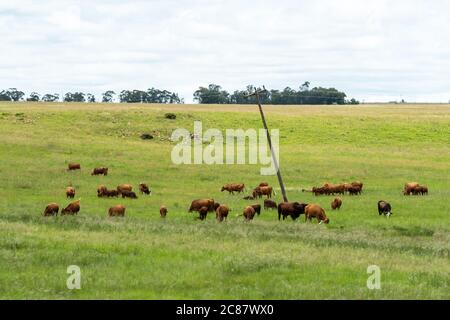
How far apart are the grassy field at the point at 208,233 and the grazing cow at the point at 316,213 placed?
921mm

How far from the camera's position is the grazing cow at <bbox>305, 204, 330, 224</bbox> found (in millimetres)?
29078

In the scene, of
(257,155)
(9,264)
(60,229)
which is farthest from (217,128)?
(9,264)

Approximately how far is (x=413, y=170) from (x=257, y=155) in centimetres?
1402

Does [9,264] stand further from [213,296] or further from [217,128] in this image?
[217,128]

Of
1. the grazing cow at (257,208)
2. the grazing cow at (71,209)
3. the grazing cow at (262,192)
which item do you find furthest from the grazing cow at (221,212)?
the grazing cow at (262,192)

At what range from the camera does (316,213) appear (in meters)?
29.2

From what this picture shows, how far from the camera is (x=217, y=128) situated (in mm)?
79750

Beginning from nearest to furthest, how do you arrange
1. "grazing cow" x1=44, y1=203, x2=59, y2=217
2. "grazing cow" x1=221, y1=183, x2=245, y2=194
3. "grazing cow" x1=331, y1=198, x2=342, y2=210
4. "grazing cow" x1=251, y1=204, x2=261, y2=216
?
"grazing cow" x1=44, y1=203, x2=59, y2=217 → "grazing cow" x1=251, y1=204, x2=261, y2=216 → "grazing cow" x1=331, y1=198, x2=342, y2=210 → "grazing cow" x1=221, y1=183, x2=245, y2=194

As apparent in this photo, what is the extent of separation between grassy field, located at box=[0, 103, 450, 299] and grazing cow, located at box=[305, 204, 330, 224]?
0.92m

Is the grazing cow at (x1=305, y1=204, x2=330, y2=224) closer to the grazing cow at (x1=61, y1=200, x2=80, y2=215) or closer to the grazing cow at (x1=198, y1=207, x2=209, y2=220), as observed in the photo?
the grazing cow at (x1=198, y1=207, x2=209, y2=220)

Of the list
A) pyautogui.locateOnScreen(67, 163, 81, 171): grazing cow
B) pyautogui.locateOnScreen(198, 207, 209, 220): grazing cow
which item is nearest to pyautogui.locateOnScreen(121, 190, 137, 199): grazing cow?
pyautogui.locateOnScreen(198, 207, 209, 220): grazing cow

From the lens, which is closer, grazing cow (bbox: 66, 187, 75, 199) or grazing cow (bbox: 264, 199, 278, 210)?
grazing cow (bbox: 264, 199, 278, 210)

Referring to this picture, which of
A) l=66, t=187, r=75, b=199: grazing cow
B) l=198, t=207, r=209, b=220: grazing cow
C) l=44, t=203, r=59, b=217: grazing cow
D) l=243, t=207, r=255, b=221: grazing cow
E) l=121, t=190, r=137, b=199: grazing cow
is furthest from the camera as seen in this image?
l=121, t=190, r=137, b=199: grazing cow

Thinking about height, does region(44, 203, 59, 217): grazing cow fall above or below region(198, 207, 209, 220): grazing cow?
above
